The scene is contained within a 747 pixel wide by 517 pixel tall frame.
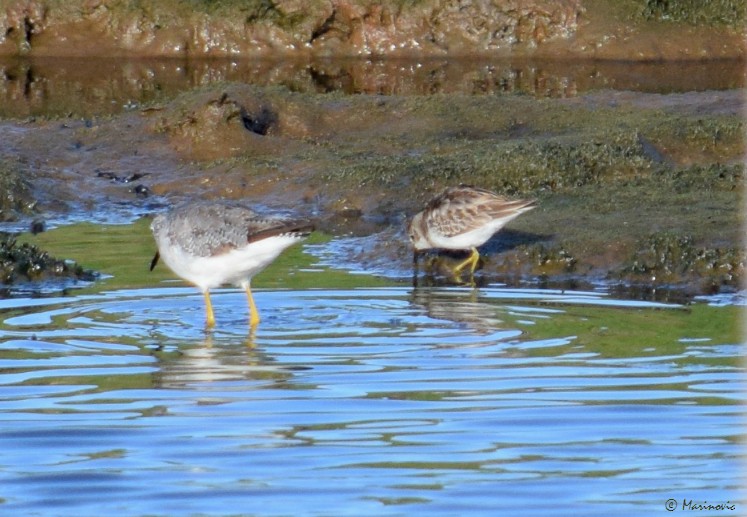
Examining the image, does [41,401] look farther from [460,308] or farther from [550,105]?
[550,105]

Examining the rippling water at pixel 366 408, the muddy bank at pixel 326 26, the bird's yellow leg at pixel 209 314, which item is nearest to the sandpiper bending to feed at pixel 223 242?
the bird's yellow leg at pixel 209 314

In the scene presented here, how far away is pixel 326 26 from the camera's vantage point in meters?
25.8

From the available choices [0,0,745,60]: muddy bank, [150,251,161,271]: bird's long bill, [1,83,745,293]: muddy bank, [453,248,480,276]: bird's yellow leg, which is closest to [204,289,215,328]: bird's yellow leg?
[150,251,161,271]: bird's long bill

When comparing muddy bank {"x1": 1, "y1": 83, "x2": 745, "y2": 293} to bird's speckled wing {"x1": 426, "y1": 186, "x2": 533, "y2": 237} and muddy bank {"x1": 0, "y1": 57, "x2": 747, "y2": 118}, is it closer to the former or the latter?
bird's speckled wing {"x1": 426, "y1": 186, "x2": 533, "y2": 237}

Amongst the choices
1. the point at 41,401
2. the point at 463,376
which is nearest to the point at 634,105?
the point at 463,376

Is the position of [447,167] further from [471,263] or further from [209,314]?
[209,314]

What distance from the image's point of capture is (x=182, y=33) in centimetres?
2564

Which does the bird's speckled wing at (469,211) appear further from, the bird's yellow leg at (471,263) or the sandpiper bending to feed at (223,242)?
the sandpiper bending to feed at (223,242)

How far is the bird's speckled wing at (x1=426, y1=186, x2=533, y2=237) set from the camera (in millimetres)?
11492

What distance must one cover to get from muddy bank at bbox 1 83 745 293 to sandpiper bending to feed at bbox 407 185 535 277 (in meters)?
0.28

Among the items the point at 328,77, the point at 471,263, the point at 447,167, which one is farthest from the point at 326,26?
the point at 471,263

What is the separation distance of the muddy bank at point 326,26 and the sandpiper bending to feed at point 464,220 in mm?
13991

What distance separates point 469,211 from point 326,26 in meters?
14.8

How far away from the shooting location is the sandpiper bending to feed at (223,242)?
9.41 m
